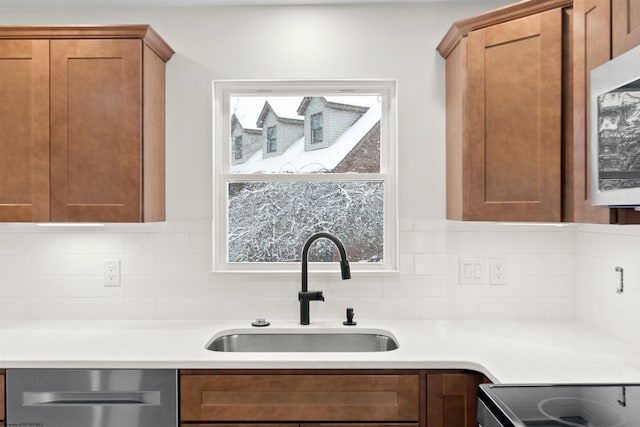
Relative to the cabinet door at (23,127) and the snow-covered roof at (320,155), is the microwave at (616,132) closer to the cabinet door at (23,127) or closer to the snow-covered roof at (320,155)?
the snow-covered roof at (320,155)

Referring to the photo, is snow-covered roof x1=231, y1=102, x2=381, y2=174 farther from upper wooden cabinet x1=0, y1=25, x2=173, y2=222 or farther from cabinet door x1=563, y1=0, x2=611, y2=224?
cabinet door x1=563, y1=0, x2=611, y2=224

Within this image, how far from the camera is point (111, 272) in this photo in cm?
248

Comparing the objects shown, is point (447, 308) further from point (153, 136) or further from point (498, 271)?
point (153, 136)

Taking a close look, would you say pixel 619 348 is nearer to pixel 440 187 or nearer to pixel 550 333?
pixel 550 333

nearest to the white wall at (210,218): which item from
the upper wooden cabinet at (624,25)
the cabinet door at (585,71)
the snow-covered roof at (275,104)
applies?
the snow-covered roof at (275,104)

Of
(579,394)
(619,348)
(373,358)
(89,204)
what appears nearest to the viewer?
(579,394)

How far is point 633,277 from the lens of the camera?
78.7 inches

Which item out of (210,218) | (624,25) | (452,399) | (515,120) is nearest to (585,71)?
(624,25)

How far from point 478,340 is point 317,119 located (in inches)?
49.8

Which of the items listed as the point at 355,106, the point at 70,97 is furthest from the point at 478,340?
the point at 70,97

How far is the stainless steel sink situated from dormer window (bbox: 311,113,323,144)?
3.03 ft

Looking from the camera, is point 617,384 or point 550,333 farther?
point 550,333

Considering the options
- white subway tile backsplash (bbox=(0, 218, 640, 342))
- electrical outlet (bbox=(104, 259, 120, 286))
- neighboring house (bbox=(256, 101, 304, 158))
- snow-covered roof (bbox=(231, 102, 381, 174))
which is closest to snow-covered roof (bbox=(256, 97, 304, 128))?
neighboring house (bbox=(256, 101, 304, 158))

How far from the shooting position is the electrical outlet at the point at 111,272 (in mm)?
2480
